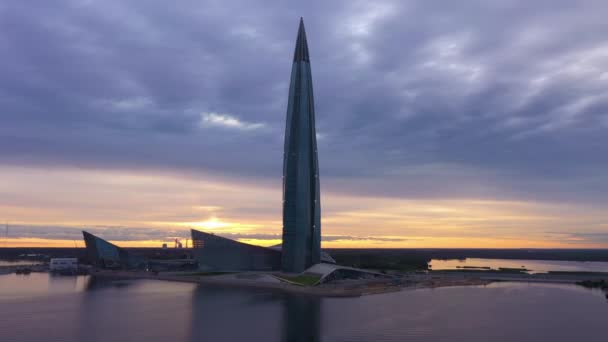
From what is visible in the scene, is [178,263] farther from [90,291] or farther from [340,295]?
[340,295]

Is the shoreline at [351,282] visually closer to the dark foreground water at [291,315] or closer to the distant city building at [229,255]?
the dark foreground water at [291,315]

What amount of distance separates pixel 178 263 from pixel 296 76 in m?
59.5

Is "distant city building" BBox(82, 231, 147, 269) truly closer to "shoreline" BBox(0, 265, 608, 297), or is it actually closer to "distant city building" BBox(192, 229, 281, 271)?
"shoreline" BBox(0, 265, 608, 297)

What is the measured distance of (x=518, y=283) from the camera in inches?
4387

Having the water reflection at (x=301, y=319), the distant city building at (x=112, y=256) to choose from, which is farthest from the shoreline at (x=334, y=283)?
the water reflection at (x=301, y=319)

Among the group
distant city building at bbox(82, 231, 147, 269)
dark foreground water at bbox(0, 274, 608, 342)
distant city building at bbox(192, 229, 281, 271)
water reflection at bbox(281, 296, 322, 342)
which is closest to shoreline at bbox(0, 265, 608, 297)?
dark foreground water at bbox(0, 274, 608, 342)

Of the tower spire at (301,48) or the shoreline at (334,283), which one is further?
the tower spire at (301,48)

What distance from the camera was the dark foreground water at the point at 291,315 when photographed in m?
53.2

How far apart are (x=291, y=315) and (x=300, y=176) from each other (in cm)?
5223

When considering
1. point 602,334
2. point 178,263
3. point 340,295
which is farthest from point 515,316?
point 178,263

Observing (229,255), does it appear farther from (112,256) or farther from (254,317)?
(254,317)

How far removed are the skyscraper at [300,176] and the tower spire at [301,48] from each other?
38 centimetres

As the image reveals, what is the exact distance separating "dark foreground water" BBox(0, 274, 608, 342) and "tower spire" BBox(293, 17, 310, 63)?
5521cm

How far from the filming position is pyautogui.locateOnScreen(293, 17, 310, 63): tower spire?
117938 mm
